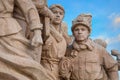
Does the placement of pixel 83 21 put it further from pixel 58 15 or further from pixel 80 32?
pixel 58 15

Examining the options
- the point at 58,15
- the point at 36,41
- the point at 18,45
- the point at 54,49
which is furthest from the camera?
the point at 58,15

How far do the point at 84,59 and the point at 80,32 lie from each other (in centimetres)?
56

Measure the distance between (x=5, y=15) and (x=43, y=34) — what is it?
0.98m

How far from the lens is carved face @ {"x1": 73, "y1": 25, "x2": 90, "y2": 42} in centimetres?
704

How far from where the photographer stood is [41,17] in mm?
7023

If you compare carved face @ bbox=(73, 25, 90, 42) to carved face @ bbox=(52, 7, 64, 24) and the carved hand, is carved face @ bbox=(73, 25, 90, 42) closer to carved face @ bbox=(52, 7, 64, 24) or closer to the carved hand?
carved face @ bbox=(52, 7, 64, 24)

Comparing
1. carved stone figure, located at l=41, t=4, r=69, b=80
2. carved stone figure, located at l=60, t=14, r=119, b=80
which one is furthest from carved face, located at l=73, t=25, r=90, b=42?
carved stone figure, located at l=41, t=4, r=69, b=80

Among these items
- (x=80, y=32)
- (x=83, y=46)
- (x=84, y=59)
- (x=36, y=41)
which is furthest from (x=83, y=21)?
(x=36, y=41)

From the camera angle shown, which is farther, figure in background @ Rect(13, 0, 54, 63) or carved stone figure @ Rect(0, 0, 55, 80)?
figure in background @ Rect(13, 0, 54, 63)

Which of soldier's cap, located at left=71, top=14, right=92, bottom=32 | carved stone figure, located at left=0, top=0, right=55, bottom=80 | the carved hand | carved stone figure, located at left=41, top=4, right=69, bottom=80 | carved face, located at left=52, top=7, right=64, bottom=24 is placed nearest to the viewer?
carved stone figure, located at left=0, top=0, right=55, bottom=80

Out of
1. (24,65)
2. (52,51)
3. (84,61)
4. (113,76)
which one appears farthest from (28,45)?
(113,76)

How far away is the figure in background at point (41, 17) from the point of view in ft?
20.8

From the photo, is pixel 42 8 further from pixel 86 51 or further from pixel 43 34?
pixel 86 51

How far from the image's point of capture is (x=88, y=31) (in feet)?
23.5
